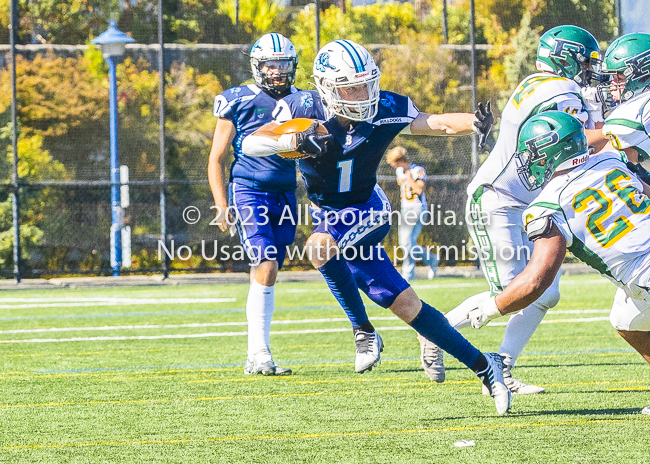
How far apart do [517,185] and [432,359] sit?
95 cm

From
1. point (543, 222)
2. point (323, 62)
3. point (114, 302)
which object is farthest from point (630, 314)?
point (114, 302)

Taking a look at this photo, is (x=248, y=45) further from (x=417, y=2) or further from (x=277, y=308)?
(x=277, y=308)

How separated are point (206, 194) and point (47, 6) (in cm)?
360

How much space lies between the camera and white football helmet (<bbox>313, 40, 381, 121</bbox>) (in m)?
4.03

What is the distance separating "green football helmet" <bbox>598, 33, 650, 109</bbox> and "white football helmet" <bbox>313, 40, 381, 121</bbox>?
134cm

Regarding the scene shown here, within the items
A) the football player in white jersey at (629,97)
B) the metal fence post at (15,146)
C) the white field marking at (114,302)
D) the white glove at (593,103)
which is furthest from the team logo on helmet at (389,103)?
the metal fence post at (15,146)

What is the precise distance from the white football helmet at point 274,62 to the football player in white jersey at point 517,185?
1.65 meters

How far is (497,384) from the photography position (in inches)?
154

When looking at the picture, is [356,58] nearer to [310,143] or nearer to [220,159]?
[310,143]

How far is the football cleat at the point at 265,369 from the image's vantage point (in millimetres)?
5129

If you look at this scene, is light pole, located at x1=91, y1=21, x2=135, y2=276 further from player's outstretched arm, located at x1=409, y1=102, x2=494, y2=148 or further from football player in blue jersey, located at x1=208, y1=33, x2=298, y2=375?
player's outstretched arm, located at x1=409, y1=102, x2=494, y2=148

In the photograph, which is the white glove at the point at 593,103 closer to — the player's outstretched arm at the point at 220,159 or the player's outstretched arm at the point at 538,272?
the player's outstretched arm at the point at 538,272

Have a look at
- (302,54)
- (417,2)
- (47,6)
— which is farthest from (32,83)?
(417,2)

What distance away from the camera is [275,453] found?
3.26 m
